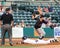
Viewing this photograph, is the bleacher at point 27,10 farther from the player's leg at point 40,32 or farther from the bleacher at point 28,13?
the player's leg at point 40,32

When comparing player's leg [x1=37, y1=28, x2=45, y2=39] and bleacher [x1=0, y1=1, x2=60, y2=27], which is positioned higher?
bleacher [x1=0, y1=1, x2=60, y2=27]

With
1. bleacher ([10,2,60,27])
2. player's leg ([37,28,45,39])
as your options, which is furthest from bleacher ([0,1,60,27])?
player's leg ([37,28,45,39])

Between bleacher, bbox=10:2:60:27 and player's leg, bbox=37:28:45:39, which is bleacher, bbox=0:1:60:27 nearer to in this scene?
bleacher, bbox=10:2:60:27

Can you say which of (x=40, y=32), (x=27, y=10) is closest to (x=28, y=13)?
(x=27, y=10)

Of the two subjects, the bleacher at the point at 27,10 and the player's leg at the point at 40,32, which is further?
the bleacher at the point at 27,10

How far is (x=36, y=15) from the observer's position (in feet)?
75.5

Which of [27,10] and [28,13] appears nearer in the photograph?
[28,13]

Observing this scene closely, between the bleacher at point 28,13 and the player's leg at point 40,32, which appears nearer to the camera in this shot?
the player's leg at point 40,32

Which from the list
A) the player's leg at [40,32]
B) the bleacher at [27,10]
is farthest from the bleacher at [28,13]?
the player's leg at [40,32]

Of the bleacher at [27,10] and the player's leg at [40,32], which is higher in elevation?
the bleacher at [27,10]

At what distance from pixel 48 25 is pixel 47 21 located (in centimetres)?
81

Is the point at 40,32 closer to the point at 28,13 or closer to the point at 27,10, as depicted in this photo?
the point at 28,13

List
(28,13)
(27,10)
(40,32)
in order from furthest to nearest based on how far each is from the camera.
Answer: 1. (27,10)
2. (28,13)
3. (40,32)

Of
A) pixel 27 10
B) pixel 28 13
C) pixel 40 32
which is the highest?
pixel 27 10
